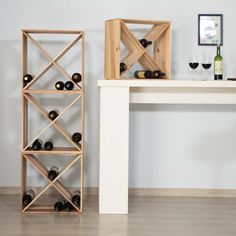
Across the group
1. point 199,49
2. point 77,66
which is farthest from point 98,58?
point 199,49

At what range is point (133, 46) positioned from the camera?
3.82 m

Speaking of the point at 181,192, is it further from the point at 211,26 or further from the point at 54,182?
the point at 211,26

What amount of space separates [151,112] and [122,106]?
729 mm

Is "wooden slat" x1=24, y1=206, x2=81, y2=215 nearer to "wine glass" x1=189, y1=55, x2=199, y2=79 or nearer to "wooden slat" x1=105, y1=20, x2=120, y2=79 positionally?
"wooden slat" x1=105, y1=20, x2=120, y2=79

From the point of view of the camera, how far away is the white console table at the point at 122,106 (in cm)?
355

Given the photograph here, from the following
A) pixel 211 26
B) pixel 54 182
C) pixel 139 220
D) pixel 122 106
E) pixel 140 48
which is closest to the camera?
pixel 139 220

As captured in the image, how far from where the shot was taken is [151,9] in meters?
4.17

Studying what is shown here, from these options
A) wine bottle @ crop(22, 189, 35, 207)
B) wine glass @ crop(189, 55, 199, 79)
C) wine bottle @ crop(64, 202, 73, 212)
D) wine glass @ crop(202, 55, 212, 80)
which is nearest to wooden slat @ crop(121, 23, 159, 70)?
wine glass @ crop(189, 55, 199, 79)

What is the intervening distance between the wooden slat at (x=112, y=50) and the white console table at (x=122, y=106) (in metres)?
0.18

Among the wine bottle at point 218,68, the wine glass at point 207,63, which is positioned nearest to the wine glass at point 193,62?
the wine glass at point 207,63

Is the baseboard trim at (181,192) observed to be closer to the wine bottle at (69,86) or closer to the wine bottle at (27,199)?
the wine bottle at (27,199)

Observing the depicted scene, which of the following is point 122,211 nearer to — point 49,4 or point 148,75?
point 148,75

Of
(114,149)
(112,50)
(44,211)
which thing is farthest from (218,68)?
(44,211)

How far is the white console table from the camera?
Result: 3.55 meters
